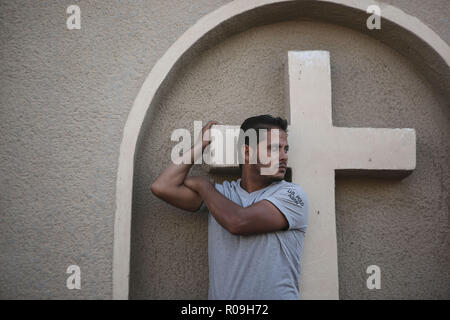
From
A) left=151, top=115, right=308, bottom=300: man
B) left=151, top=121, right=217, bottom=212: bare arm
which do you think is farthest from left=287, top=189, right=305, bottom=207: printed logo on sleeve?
left=151, top=121, right=217, bottom=212: bare arm

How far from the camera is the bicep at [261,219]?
6.69 feet

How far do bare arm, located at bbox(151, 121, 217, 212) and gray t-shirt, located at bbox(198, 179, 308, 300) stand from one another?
0.19m

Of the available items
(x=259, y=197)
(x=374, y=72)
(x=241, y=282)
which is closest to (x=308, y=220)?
(x=259, y=197)

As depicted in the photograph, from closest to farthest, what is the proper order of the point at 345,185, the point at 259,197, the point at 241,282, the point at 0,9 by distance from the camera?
the point at 241,282
the point at 259,197
the point at 0,9
the point at 345,185

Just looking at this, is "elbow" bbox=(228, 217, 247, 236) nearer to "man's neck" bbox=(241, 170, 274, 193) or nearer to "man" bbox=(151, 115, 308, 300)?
"man" bbox=(151, 115, 308, 300)

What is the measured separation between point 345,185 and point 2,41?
83.1 inches

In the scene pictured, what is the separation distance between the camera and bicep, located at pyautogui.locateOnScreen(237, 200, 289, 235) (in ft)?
6.69

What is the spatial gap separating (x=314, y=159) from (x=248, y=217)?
0.64m

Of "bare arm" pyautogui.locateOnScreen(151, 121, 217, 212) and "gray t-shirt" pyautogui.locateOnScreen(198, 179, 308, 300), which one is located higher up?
"bare arm" pyautogui.locateOnScreen(151, 121, 217, 212)

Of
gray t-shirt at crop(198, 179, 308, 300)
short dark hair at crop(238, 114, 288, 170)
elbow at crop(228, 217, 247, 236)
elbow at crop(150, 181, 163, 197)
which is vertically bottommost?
gray t-shirt at crop(198, 179, 308, 300)

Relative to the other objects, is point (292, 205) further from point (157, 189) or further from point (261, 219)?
point (157, 189)

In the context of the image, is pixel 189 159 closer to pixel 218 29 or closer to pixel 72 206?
pixel 72 206

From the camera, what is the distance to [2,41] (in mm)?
2393

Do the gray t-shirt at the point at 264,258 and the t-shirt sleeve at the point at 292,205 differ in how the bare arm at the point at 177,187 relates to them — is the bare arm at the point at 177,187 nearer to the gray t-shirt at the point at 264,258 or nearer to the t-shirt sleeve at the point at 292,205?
the gray t-shirt at the point at 264,258
